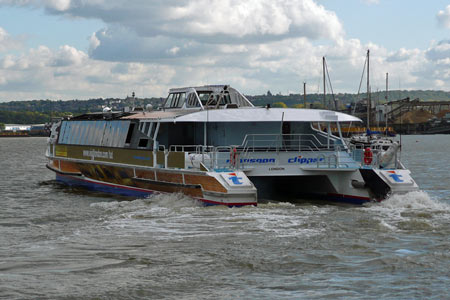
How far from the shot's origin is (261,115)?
2228 cm

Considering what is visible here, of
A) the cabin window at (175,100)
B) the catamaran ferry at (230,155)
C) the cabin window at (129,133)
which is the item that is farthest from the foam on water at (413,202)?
the cabin window at (129,133)

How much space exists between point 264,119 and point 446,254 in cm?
919

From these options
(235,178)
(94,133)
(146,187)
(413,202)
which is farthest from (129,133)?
(413,202)

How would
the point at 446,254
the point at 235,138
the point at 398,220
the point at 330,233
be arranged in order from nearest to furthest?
the point at 446,254 → the point at 330,233 → the point at 398,220 → the point at 235,138

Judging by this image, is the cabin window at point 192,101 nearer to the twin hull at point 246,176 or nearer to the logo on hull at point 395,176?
the twin hull at point 246,176

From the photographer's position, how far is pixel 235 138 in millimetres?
23703

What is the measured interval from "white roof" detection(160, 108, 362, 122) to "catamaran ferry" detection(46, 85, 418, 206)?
0.03m

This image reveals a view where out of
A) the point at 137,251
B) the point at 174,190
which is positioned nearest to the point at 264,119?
the point at 174,190

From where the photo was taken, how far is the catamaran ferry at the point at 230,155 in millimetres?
20531

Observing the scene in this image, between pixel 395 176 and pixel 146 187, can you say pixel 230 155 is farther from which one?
pixel 395 176

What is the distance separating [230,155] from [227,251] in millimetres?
6389

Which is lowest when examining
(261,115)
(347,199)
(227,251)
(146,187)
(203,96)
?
(227,251)

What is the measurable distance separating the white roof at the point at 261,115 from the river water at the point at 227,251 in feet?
8.72

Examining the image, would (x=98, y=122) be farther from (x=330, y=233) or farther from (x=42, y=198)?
(x=330, y=233)
